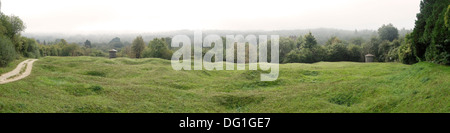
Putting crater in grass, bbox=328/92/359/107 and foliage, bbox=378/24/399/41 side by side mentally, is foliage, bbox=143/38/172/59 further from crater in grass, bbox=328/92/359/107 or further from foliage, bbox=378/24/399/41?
foliage, bbox=378/24/399/41

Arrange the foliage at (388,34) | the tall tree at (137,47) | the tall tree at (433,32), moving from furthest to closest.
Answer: the foliage at (388,34) < the tall tree at (137,47) < the tall tree at (433,32)

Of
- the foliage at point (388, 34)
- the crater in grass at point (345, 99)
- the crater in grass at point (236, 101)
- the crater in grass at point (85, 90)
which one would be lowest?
the crater in grass at point (236, 101)

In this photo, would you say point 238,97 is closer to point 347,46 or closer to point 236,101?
point 236,101

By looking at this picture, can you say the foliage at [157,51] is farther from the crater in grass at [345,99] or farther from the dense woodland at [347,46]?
→ the crater in grass at [345,99]

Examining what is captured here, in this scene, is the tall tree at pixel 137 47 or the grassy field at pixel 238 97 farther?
the tall tree at pixel 137 47

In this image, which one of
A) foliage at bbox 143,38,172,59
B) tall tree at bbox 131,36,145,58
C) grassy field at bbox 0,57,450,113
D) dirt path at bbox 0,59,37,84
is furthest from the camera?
tall tree at bbox 131,36,145,58

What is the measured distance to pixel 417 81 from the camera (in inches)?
686

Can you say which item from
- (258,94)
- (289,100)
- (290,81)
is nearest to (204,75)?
(290,81)

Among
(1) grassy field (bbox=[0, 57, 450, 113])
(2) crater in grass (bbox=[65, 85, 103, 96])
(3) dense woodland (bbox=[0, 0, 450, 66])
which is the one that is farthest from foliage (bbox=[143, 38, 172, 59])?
(2) crater in grass (bbox=[65, 85, 103, 96])

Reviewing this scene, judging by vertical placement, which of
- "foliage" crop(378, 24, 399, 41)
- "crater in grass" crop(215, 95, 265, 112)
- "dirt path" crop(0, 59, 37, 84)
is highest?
"foliage" crop(378, 24, 399, 41)

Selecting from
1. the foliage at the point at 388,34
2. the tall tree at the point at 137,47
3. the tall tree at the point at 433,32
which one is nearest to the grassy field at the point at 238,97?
the tall tree at the point at 433,32

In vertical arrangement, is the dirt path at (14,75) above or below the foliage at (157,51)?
below
